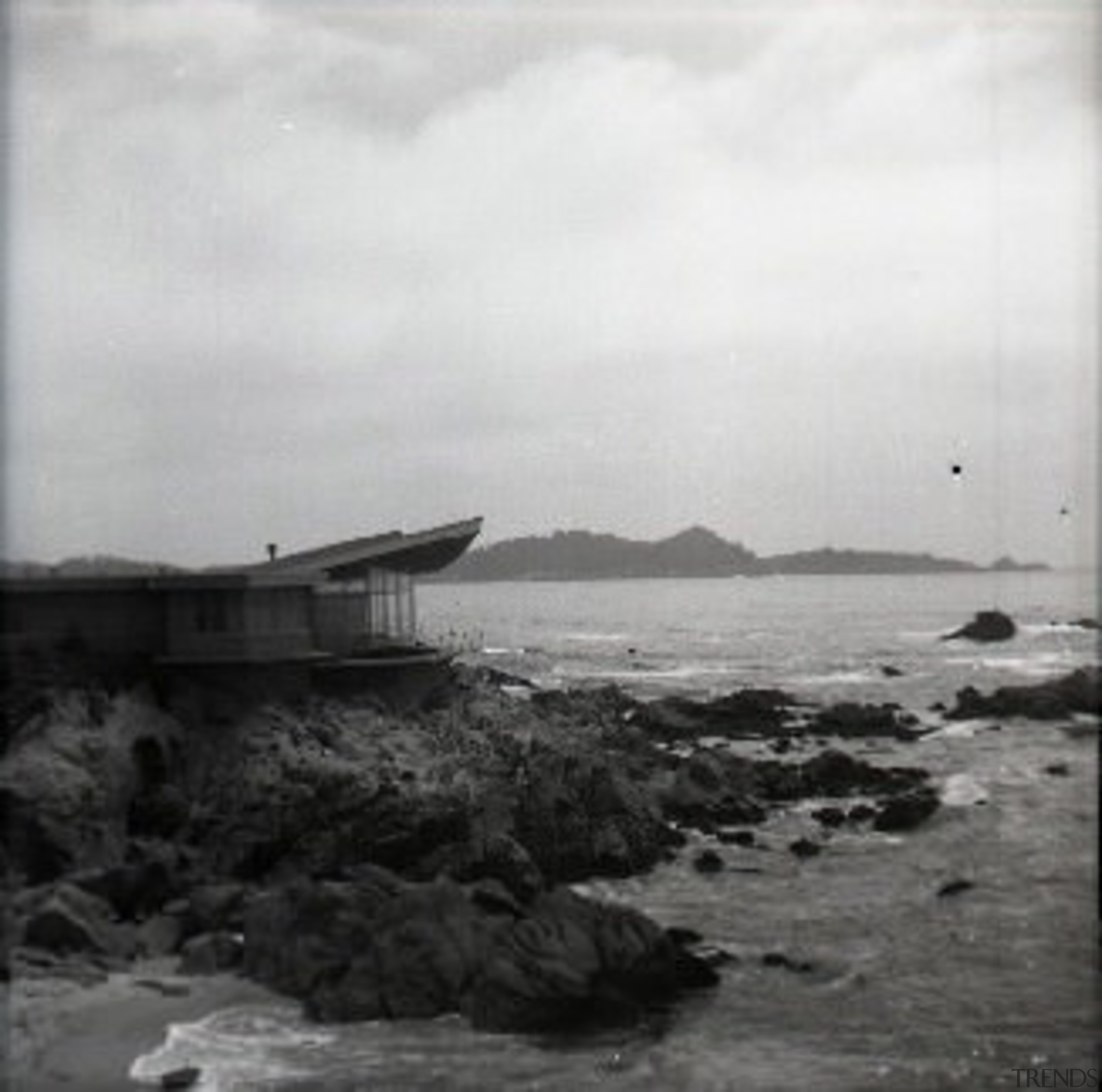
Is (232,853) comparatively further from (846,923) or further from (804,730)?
(804,730)

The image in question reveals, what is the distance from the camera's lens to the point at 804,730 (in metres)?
57.7

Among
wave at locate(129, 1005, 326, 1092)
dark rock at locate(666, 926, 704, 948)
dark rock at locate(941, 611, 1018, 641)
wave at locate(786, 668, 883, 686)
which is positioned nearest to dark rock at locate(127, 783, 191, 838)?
wave at locate(129, 1005, 326, 1092)

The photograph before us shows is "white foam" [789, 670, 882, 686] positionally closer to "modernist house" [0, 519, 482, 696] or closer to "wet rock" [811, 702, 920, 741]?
"wet rock" [811, 702, 920, 741]

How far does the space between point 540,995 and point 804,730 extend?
3821 centimetres

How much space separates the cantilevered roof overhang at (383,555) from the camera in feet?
120

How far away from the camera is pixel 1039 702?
63156 mm

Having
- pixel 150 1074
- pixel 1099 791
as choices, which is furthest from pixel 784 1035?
pixel 1099 791

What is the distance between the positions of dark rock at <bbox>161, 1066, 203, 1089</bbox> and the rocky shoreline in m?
2.81

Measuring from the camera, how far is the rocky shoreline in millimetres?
21766

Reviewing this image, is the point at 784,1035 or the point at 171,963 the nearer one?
the point at 784,1035

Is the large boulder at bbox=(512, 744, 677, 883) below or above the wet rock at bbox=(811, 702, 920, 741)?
above

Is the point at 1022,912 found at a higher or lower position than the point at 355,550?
lower

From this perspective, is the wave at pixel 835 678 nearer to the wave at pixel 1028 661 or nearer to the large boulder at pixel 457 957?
the wave at pixel 1028 661

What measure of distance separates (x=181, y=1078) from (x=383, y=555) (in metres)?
21.6
